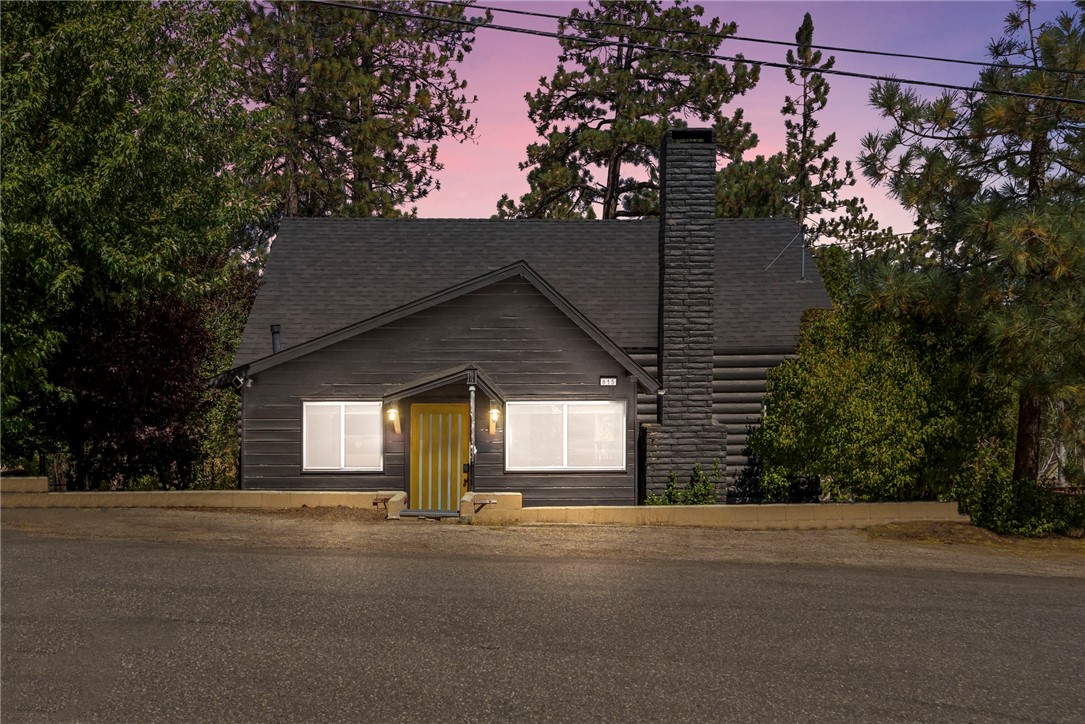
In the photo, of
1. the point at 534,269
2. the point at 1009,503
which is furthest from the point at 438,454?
the point at 1009,503

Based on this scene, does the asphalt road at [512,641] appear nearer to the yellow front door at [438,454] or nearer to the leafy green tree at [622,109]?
the yellow front door at [438,454]

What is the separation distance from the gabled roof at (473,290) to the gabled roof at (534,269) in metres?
2.04

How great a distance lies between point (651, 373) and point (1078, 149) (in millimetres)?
9018

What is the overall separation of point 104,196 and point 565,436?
31.7 feet

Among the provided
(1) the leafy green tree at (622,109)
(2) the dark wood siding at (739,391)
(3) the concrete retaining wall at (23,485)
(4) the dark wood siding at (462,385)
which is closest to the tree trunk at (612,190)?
(1) the leafy green tree at (622,109)

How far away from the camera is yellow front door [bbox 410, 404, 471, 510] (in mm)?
18750

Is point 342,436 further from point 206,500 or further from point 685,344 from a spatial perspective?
point 685,344

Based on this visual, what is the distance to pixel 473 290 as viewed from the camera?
18688mm

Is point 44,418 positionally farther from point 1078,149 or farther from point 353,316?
point 1078,149

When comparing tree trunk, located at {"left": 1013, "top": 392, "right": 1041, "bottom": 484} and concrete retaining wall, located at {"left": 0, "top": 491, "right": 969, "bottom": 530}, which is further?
tree trunk, located at {"left": 1013, "top": 392, "right": 1041, "bottom": 484}

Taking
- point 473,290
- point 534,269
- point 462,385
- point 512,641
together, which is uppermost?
point 534,269

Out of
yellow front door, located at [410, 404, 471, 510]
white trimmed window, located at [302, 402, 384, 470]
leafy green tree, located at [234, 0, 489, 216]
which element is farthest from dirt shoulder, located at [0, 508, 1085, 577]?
leafy green tree, located at [234, 0, 489, 216]

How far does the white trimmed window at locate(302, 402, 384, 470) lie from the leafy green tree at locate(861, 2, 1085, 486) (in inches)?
400

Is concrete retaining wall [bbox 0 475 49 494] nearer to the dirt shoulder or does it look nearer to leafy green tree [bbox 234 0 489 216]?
the dirt shoulder
